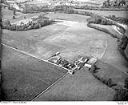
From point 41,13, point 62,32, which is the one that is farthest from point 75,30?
point 41,13

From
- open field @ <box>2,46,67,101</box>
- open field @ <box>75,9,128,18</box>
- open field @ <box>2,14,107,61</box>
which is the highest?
open field @ <box>75,9,128,18</box>

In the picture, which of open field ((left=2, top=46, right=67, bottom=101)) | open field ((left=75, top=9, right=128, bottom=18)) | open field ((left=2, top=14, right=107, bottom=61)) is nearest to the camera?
open field ((left=2, top=46, right=67, bottom=101))

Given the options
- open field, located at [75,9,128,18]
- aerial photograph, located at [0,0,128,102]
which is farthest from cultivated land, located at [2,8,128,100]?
open field, located at [75,9,128,18]

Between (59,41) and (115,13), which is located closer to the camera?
(59,41)

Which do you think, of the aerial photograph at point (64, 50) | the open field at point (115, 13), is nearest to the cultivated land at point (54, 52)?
the aerial photograph at point (64, 50)

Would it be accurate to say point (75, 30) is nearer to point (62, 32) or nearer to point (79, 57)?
point (62, 32)

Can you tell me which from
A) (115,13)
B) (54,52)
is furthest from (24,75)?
(115,13)

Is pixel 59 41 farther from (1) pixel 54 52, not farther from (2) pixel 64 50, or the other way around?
(1) pixel 54 52

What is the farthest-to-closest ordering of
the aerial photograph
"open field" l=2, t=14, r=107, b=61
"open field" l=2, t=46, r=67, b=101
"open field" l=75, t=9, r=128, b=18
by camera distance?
"open field" l=75, t=9, r=128, b=18
"open field" l=2, t=14, r=107, b=61
the aerial photograph
"open field" l=2, t=46, r=67, b=101

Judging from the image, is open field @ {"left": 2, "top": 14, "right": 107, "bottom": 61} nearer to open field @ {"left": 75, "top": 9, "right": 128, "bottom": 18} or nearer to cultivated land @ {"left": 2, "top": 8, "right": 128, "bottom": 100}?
cultivated land @ {"left": 2, "top": 8, "right": 128, "bottom": 100}
